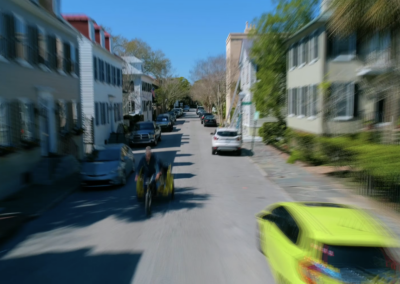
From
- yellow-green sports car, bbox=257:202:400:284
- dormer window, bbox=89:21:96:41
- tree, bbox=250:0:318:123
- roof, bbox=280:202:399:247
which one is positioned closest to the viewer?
yellow-green sports car, bbox=257:202:400:284

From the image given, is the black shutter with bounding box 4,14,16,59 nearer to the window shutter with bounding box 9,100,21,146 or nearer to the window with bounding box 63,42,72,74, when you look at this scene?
the window shutter with bounding box 9,100,21,146

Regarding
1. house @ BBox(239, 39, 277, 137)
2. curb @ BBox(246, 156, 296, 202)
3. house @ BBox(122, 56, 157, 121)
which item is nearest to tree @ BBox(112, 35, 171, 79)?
house @ BBox(122, 56, 157, 121)

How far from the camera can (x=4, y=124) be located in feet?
40.3

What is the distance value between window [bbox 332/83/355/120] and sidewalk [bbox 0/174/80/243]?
1191 cm

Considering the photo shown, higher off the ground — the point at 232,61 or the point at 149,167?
the point at 232,61

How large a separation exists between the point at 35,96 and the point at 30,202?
5207 millimetres

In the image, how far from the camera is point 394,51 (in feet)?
35.9

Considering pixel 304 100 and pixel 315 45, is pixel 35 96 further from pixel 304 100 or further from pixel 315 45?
pixel 304 100

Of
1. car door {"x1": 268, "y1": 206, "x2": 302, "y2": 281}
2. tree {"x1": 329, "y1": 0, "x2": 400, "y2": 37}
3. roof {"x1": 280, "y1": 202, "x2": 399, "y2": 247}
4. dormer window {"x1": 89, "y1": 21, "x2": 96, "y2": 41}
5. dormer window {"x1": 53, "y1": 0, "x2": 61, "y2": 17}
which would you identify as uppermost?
dormer window {"x1": 89, "y1": 21, "x2": 96, "y2": 41}

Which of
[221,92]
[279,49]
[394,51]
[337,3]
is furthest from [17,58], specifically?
[221,92]

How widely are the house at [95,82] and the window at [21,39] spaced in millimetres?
8590

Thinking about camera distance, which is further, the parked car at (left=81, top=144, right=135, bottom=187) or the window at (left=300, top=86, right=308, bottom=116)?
the window at (left=300, top=86, right=308, bottom=116)

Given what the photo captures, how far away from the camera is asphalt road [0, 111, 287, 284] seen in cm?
638

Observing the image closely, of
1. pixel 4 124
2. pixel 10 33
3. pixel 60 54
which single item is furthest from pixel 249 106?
pixel 4 124
